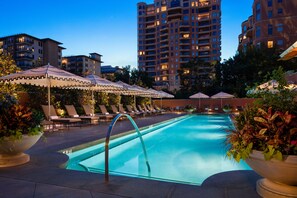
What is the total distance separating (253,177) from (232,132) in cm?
104

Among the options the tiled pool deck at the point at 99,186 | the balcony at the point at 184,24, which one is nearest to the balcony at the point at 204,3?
the balcony at the point at 184,24

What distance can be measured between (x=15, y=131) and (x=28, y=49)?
2880 inches

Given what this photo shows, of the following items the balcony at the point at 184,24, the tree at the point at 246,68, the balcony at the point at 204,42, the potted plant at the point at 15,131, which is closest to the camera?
the potted plant at the point at 15,131

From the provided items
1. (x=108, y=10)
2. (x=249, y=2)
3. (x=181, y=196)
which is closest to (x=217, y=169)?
(x=181, y=196)

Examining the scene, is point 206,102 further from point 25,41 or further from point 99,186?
point 25,41

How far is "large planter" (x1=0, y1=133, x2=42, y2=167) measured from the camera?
378 centimetres

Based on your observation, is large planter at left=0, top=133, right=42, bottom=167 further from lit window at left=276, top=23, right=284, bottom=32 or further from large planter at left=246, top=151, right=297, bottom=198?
lit window at left=276, top=23, right=284, bottom=32

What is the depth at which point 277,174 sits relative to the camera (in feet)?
7.60

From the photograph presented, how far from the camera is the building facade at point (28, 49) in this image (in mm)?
68375

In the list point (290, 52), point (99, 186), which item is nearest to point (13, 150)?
point (99, 186)

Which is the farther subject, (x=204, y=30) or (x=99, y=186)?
(x=204, y=30)

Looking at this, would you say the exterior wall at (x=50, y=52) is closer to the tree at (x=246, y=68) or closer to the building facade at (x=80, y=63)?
the building facade at (x=80, y=63)

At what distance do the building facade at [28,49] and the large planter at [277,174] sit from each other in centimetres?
7168

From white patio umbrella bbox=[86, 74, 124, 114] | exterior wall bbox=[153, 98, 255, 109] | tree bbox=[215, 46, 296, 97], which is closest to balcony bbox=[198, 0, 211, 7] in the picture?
tree bbox=[215, 46, 296, 97]
